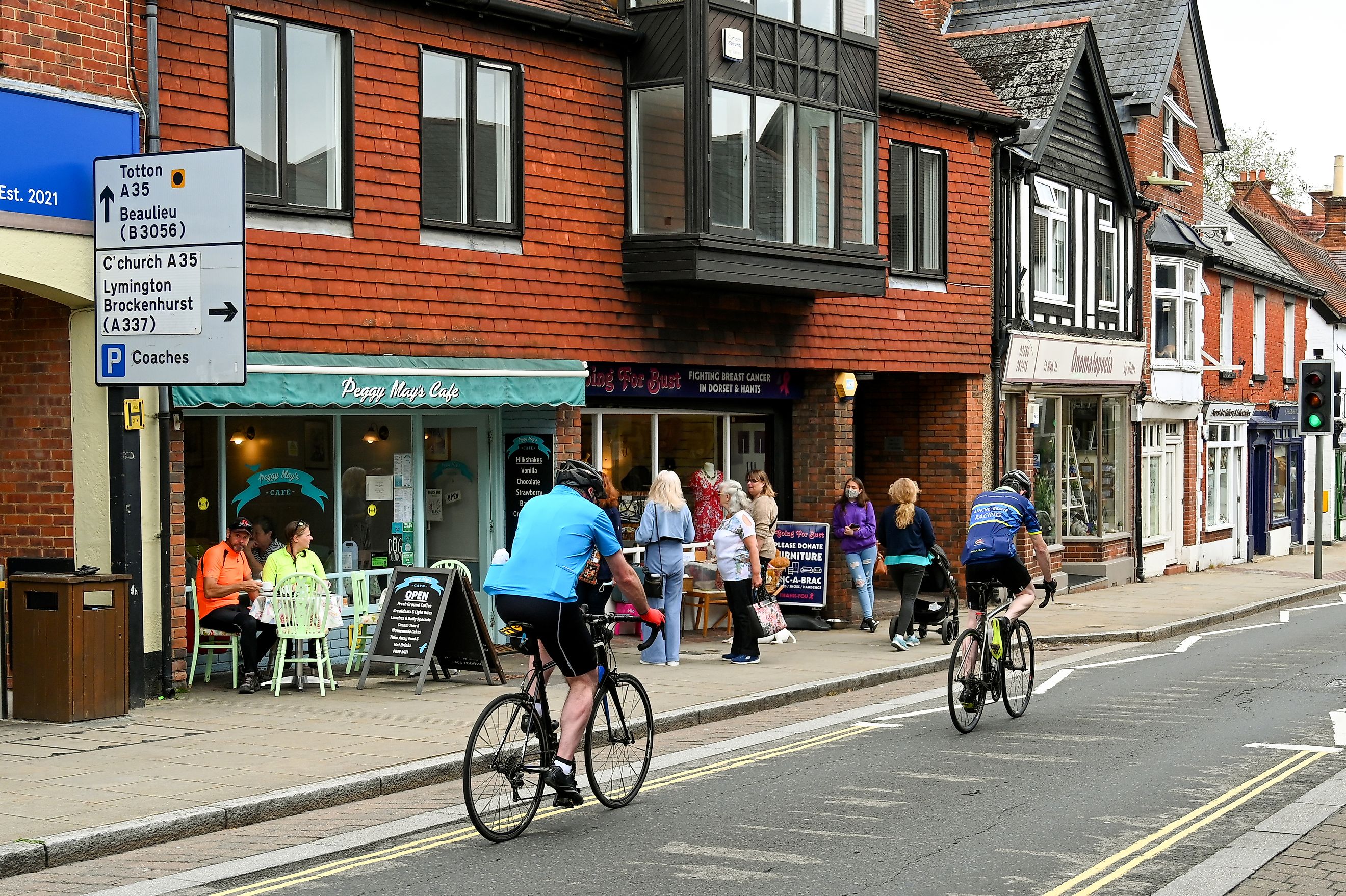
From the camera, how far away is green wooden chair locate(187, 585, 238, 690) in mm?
12461

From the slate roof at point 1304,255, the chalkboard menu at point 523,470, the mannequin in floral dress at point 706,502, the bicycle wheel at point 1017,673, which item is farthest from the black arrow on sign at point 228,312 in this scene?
the slate roof at point 1304,255

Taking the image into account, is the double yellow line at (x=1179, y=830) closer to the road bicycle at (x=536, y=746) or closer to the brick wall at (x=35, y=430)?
the road bicycle at (x=536, y=746)

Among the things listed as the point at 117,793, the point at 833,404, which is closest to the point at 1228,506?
the point at 833,404

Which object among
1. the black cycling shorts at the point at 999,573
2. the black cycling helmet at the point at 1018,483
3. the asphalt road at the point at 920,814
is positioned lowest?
the asphalt road at the point at 920,814

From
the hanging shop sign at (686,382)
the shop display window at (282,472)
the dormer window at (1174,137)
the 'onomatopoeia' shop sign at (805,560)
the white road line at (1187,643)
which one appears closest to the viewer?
the shop display window at (282,472)

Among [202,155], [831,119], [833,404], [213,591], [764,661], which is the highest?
[831,119]

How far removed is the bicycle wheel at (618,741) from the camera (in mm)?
8219

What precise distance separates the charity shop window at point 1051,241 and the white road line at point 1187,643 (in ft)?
21.4

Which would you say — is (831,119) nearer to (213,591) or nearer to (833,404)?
(833,404)

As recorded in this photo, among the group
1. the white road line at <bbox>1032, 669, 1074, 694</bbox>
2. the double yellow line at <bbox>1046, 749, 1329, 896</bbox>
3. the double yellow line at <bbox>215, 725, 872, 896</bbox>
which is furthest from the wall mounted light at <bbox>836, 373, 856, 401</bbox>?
the double yellow line at <bbox>1046, 749, 1329, 896</bbox>

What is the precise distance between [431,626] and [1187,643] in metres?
9.76

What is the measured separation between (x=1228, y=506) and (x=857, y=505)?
1846 centimetres

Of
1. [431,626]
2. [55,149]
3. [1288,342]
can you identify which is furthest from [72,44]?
[1288,342]

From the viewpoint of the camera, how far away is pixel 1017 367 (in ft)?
73.5
